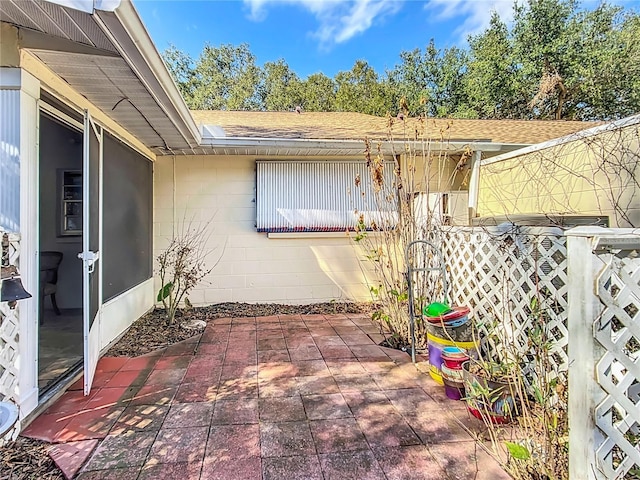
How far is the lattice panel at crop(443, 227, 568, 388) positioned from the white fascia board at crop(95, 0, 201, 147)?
113 inches

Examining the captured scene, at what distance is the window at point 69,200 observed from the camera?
5.36 meters

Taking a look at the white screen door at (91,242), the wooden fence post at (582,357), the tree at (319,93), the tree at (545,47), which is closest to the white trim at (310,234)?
the white screen door at (91,242)

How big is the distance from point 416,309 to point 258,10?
43.4 ft

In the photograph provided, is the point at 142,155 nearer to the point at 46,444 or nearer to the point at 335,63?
the point at 46,444

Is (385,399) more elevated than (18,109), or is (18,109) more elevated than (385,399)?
(18,109)

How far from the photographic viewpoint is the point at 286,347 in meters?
4.17

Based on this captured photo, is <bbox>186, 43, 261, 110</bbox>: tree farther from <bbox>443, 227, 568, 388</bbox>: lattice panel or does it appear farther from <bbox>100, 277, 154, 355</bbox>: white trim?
<bbox>443, 227, 568, 388</bbox>: lattice panel

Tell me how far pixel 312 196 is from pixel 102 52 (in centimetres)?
386

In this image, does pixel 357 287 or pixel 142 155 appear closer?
pixel 142 155

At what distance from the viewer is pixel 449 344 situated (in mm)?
3033

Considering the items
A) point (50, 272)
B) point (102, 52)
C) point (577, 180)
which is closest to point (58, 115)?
point (102, 52)

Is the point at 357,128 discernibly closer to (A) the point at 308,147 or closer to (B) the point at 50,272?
(A) the point at 308,147

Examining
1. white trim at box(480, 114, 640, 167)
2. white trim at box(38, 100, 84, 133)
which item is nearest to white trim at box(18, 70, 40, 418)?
white trim at box(38, 100, 84, 133)

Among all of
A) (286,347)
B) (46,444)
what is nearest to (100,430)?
(46,444)
